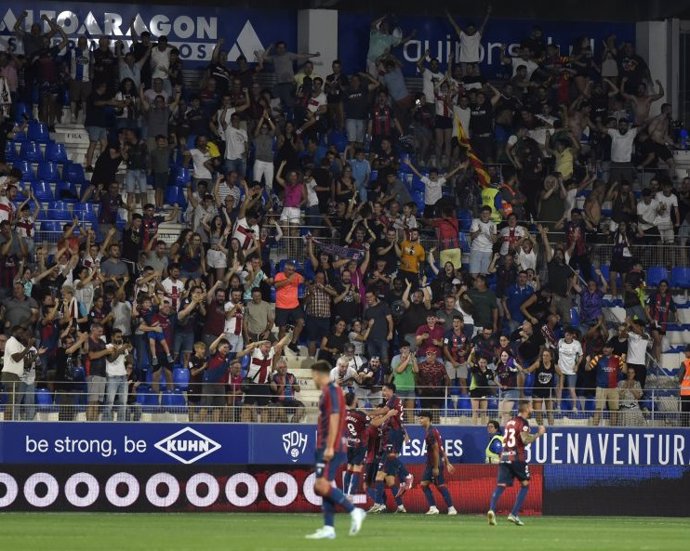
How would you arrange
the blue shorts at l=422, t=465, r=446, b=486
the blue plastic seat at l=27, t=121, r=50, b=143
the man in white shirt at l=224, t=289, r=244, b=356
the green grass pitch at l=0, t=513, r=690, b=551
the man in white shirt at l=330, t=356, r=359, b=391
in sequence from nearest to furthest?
the green grass pitch at l=0, t=513, r=690, b=551 < the blue shorts at l=422, t=465, r=446, b=486 < the man in white shirt at l=330, t=356, r=359, b=391 < the man in white shirt at l=224, t=289, r=244, b=356 < the blue plastic seat at l=27, t=121, r=50, b=143

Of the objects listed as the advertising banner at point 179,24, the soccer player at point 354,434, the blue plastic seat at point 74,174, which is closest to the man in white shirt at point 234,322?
the soccer player at point 354,434

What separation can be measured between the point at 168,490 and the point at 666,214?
1373 cm

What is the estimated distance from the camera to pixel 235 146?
33.3m

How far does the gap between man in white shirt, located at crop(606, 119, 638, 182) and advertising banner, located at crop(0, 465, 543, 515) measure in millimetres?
10648

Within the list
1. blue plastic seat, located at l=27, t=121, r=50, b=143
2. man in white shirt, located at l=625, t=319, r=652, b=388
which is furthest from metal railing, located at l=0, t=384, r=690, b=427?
blue plastic seat, located at l=27, t=121, r=50, b=143

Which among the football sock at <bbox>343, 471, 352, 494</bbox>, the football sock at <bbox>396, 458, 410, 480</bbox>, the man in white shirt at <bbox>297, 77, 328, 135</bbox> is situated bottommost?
the football sock at <bbox>343, 471, 352, 494</bbox>

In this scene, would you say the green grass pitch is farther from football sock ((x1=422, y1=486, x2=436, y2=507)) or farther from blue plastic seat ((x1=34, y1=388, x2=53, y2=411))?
blue plastic seat ((x1=34, y1=388, x2=53, y2=411))

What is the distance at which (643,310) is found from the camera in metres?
32.9

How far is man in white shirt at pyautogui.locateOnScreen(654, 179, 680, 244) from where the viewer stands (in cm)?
3522

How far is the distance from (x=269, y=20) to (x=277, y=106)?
3.70m

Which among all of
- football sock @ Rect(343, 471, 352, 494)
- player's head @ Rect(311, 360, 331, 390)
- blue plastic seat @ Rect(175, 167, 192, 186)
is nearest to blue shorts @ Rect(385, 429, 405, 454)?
football sock @ Rect(343, 471, 352, 494)

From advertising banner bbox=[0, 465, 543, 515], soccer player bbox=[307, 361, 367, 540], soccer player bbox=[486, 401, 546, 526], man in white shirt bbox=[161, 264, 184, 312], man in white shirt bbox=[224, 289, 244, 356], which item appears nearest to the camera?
soccer player bbox=[307, 361, 367, 540]

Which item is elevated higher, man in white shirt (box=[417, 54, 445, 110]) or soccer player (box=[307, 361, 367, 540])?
man in white shirt (box=[417, 54, 445, 110])

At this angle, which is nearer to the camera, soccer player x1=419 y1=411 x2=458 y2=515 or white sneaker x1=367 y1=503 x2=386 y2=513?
soccer player x1=419 y1=411 x2=458 y2=515
